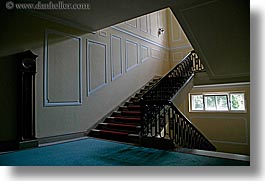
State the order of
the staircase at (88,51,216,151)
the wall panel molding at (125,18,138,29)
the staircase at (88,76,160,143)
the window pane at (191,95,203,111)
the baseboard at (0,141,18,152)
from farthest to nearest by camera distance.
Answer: the window pane at (191,95,203,111) → the wall panel molding at (125,18,138,29) → the staircase at (88,76,160,143) → the staircase at (88,51,216,151) → the baseboard at (0,141,18,152)

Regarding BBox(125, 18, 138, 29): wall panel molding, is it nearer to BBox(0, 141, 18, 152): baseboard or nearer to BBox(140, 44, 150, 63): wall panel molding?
BBox(140, 44, 150, 63): wall panel molding

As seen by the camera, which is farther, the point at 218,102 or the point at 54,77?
the point at 218,102

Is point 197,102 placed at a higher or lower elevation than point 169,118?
higher

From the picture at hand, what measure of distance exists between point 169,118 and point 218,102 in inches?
175

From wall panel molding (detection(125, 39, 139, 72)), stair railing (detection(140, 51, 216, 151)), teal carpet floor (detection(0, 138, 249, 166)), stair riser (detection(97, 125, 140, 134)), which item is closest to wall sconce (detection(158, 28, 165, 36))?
wall panel molding (detection(125, 39, 139, 72))

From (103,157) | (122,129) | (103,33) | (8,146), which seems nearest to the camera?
(103,157)

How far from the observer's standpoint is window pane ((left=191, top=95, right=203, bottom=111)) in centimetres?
843

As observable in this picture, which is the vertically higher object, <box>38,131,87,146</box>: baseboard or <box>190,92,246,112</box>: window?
<box>190,92,246,112</box>: window

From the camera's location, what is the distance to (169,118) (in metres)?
4.32

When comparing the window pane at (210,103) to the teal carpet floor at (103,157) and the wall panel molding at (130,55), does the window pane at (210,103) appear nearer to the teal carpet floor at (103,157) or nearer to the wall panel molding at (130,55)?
the wall panel molding at (130,55)

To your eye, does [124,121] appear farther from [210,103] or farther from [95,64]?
[210,103]

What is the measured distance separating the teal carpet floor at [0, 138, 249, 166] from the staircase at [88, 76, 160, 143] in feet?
2.16

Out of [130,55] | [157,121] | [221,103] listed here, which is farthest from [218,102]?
[157,121]

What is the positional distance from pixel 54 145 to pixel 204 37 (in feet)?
11.9
